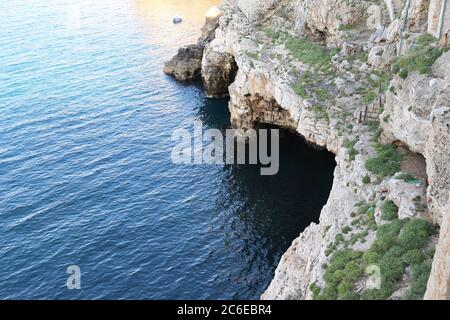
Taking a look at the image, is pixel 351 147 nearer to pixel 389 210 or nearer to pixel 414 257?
pixel 389 210

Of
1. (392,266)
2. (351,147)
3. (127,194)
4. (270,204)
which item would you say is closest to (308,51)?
(270,204)

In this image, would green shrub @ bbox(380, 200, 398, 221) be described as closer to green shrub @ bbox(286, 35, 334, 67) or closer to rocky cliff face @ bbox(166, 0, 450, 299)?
rocky cliff face @ bbox(166, 0, 450, 299)

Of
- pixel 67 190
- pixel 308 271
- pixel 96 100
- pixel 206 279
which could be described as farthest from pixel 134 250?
pixel 96 100

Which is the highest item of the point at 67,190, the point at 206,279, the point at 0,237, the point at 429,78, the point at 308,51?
the point at 308,51

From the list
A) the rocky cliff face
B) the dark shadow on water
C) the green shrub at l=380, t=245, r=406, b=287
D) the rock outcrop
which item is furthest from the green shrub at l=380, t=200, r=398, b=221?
the rock outcrop

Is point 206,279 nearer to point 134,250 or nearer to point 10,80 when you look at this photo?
point 134,250
